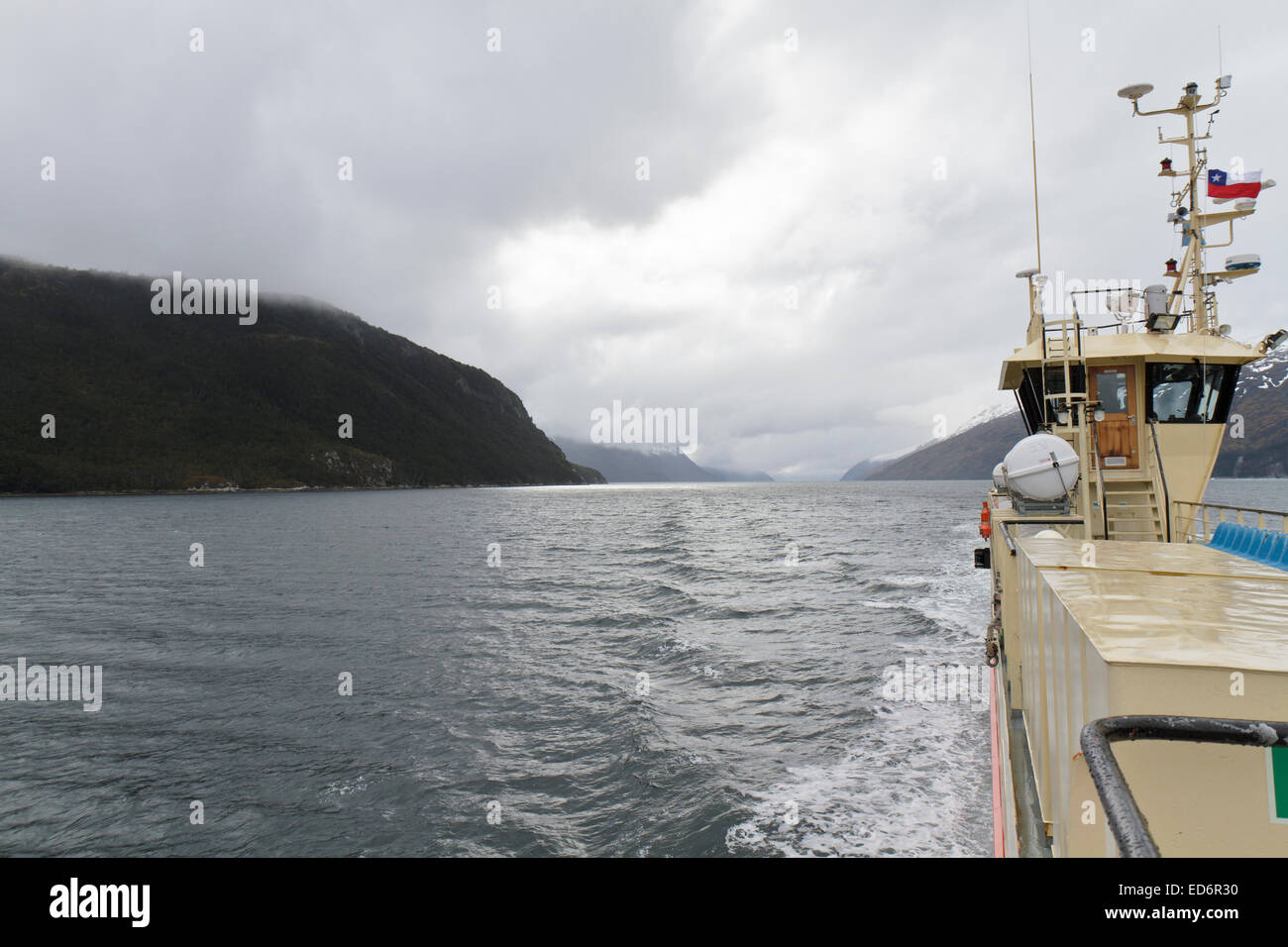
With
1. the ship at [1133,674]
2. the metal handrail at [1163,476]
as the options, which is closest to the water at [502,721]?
the ship at [1133,674]

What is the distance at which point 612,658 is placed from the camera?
61.4 ft

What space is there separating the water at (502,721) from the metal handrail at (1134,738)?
8022mm

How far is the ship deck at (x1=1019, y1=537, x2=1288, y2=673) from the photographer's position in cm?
295

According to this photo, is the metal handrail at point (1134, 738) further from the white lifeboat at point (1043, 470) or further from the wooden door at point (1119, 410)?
the wooden door at point (1119, 410)

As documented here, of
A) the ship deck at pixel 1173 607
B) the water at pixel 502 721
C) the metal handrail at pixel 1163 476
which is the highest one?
the metal handrail at pixel 1163 476

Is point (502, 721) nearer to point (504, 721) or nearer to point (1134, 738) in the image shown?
point (504, 721)

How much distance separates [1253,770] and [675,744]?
10.7 m

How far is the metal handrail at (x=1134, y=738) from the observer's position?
1.92 meters

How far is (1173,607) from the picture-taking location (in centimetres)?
410

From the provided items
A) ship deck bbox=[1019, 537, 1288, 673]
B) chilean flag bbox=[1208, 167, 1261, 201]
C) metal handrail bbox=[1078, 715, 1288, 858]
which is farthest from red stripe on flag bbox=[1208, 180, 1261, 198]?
metal handrail bbox=[1078, 715, 1288, 858]

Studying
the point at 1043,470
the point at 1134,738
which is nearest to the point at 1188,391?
the point at 1043,470
